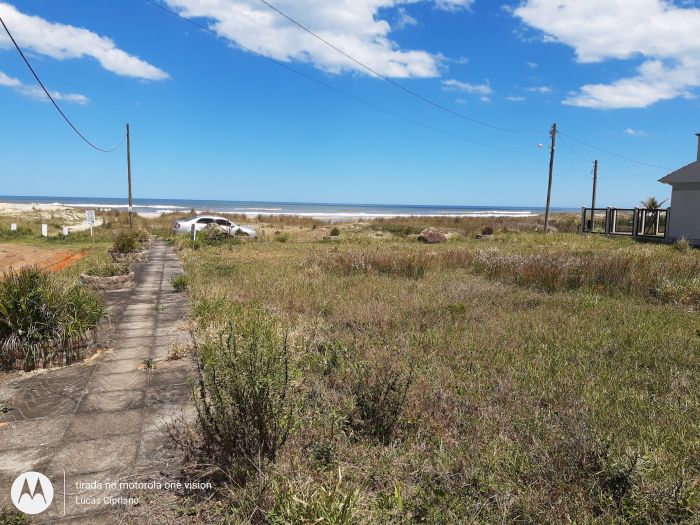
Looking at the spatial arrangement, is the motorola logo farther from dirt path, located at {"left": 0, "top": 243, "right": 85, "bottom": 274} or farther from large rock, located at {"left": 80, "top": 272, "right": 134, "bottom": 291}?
dirt path, located at {"left": 0, "top": 243, "right": 85, "bottom": 274}

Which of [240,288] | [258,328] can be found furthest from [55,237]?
[258,328]

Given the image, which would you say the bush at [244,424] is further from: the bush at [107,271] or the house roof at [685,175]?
the house roof at [685,175]

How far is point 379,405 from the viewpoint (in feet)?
12.4

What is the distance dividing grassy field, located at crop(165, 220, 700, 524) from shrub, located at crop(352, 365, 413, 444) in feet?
0.05

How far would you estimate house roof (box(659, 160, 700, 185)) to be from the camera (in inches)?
835

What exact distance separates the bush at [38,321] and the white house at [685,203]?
24.8 metres

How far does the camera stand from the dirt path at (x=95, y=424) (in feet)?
9.11

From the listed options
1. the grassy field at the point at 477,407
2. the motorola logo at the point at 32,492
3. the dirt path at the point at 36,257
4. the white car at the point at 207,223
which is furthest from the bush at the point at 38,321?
the white car at the point at 207,223

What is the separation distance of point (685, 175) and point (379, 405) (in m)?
24.4

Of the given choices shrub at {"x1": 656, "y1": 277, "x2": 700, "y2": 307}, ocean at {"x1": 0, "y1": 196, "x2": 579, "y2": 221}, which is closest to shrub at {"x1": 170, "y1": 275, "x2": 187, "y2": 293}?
shrub at {"x1": 656, "y1": 277, "x2": 700, "y2": 307}

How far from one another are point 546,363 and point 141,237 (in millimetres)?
16214

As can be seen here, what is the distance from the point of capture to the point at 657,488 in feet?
9.53

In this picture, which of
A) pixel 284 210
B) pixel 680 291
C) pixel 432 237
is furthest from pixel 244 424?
pixel 284 210

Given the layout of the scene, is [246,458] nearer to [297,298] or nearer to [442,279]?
[297,298]
